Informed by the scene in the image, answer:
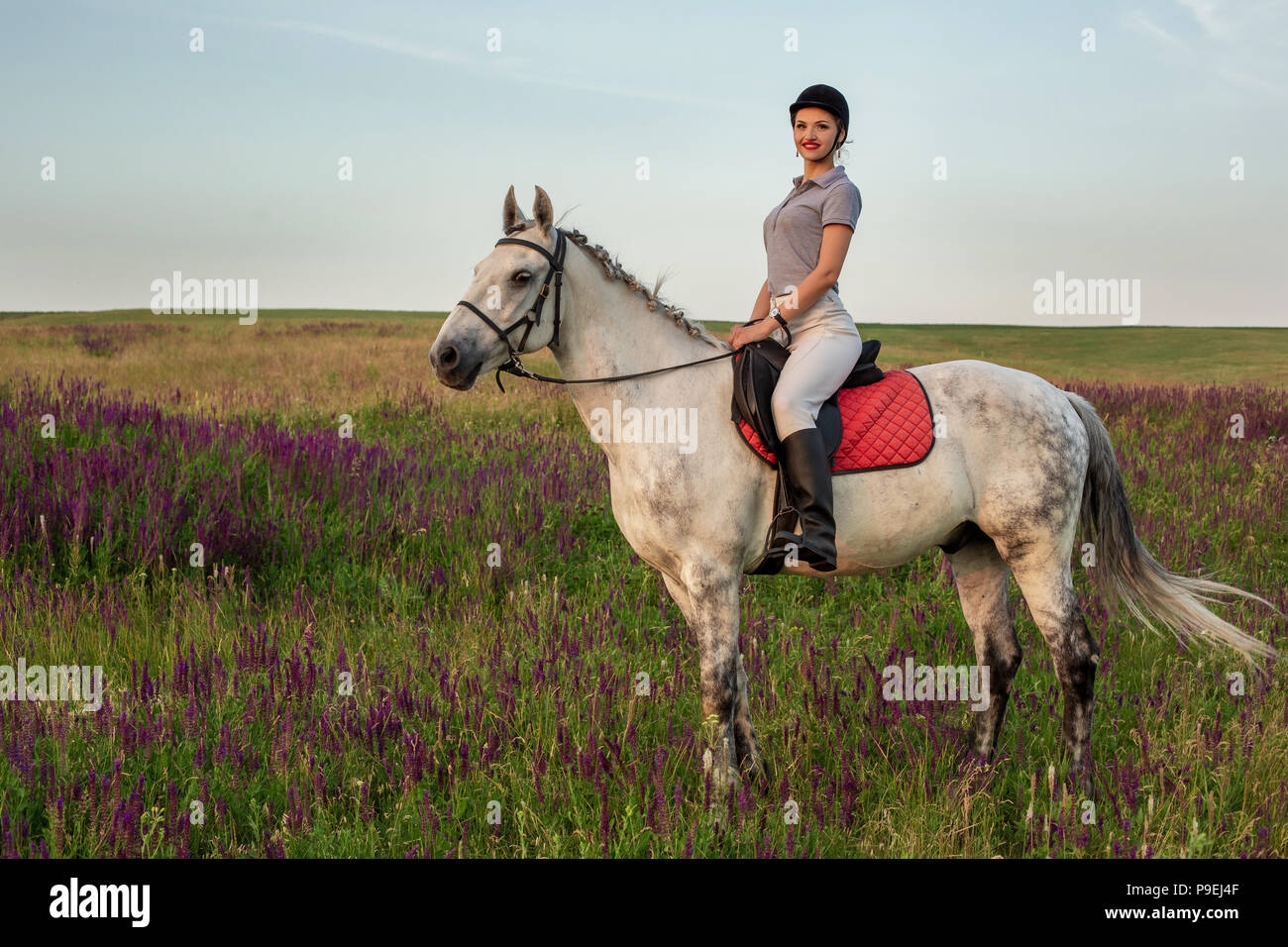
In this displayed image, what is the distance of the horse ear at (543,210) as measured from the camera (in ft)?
11.7

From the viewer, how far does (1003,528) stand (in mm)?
4180

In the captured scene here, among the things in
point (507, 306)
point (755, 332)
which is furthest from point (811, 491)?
point (507, 306)

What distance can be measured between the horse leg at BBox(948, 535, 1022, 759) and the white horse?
0.01 metres

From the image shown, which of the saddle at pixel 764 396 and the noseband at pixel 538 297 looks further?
the saddle at pixel 764 396

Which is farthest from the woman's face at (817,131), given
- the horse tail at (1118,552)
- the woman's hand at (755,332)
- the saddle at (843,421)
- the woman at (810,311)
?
the horse tail at (1118,552)

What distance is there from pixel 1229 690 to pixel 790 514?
3075 millimetres

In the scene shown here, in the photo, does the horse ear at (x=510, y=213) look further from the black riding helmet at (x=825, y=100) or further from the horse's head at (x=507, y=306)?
the black riding helmet at (x=825, y=100)

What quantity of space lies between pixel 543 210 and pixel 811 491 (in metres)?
1.71

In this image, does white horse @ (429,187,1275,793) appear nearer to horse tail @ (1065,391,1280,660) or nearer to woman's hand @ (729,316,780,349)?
horse tail @ (1065,391,1280,660)

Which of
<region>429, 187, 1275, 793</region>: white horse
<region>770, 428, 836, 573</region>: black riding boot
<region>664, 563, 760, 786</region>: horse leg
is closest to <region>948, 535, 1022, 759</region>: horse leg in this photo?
<region>429, 187, 1275, 793</region>: white horse

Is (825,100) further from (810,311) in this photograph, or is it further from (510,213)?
(510,213)
